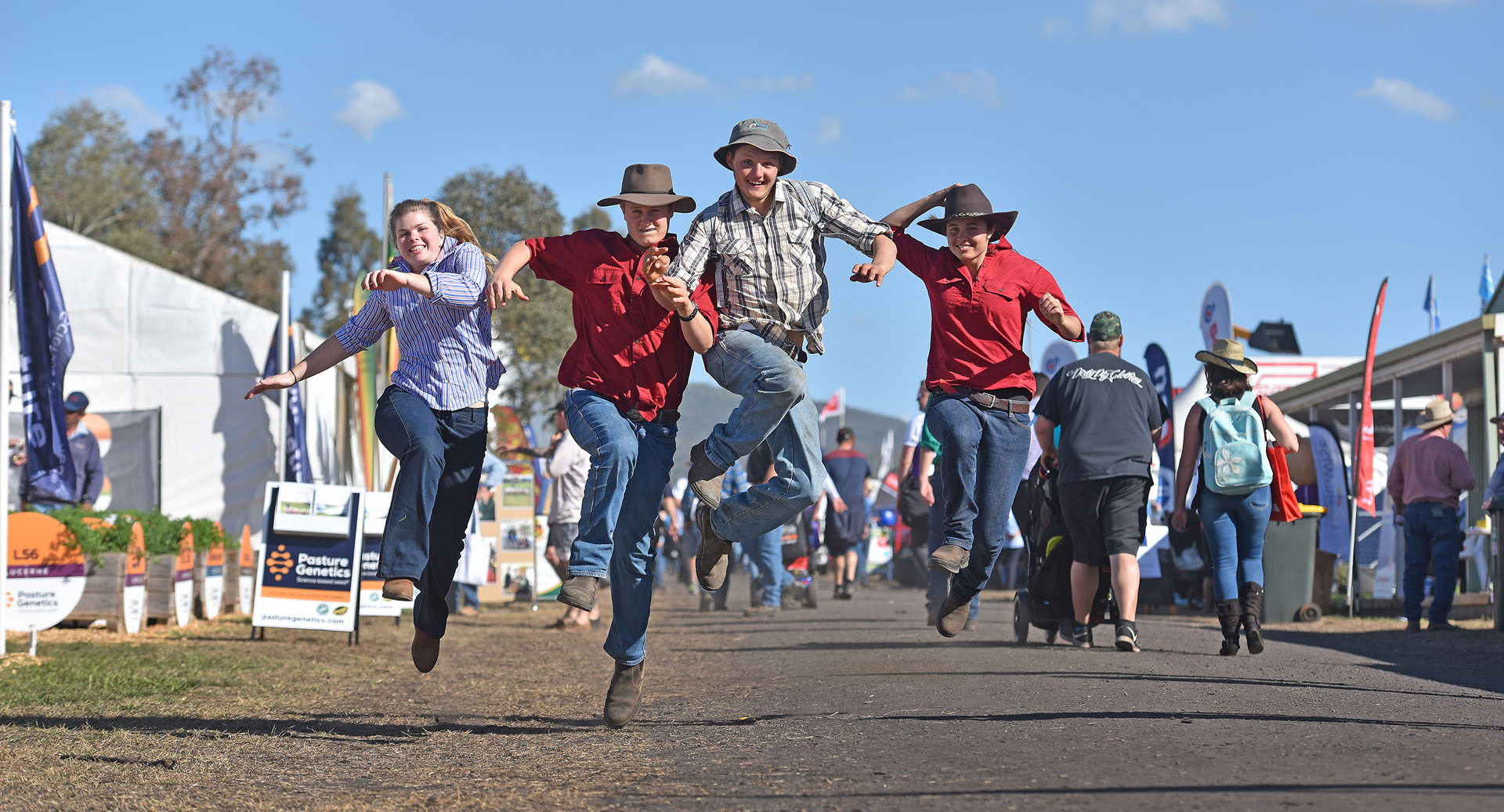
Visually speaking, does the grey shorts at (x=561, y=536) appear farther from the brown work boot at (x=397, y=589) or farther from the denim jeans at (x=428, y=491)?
the brown work boot at (x=397, y=589)

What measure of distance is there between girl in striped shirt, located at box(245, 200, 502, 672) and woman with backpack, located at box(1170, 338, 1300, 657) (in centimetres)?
474

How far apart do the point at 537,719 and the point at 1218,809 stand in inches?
145

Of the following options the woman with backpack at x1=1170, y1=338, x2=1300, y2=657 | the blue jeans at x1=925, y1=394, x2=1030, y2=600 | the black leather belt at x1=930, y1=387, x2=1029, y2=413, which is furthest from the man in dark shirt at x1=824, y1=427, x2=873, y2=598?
the black leather belt at x1=930, y1=387, x2=1029, y2=413

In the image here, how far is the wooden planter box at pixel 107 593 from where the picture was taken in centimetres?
1204

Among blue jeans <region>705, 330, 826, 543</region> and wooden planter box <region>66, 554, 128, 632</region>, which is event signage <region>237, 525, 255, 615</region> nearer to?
wooden planter box <region>66, 554, 128, 632</region>

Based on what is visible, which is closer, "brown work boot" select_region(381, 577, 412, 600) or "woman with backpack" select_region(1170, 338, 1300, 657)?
"brown work boot" select_region(381, 577, 412, 600)

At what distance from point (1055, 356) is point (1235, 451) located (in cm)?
895

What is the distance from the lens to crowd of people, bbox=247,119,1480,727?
20.2 ft

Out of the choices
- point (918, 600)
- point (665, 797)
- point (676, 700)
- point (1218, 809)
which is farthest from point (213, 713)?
point (918, 600)

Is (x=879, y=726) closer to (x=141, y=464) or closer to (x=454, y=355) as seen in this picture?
(x=454, y=355)

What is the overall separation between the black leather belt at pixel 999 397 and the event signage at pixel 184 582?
8.45 m

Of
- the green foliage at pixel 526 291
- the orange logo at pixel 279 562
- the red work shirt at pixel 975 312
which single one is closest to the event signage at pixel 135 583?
the orange logo at pixel 279 562

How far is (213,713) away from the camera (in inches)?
282

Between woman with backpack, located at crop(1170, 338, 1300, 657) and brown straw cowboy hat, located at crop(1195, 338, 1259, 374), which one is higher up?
brown straw cowboy hat, located at crop(1195, 338, 1259, 374)
